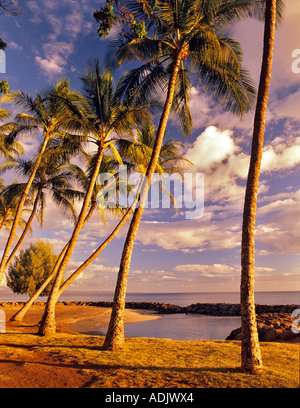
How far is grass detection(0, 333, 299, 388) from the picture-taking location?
18.1ft

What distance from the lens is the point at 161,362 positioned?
7.04 meters

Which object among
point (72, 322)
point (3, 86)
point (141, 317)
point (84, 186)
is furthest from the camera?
point (141, 317)

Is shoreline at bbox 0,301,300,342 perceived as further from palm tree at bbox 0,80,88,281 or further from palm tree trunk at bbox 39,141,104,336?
palm tree at bbox 0,80,88,281

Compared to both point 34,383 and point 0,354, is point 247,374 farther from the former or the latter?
point 0,354

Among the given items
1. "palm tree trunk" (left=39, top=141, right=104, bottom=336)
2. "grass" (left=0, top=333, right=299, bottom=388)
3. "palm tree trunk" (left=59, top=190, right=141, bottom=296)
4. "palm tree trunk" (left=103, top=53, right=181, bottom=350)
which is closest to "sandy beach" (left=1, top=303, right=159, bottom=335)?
"palm tree trunk" (left=39, top=141, right=104, bottom=336)

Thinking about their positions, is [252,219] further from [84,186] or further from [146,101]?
[84,186]

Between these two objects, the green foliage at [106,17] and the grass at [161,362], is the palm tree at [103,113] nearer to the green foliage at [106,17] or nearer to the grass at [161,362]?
the grass at [161,362]

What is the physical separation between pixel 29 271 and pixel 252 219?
32.9m

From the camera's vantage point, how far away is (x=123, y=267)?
895cm

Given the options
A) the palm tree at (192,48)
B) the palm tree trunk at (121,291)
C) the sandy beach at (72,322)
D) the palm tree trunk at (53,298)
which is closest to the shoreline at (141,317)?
the sandy beach at (72,322)

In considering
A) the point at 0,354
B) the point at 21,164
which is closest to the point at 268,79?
the point at 0,354

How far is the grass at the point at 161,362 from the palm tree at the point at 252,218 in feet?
1.74

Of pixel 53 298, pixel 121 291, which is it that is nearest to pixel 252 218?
pixel 121 291

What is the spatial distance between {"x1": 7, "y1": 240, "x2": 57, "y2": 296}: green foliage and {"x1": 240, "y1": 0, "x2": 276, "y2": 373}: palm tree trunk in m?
31.6
